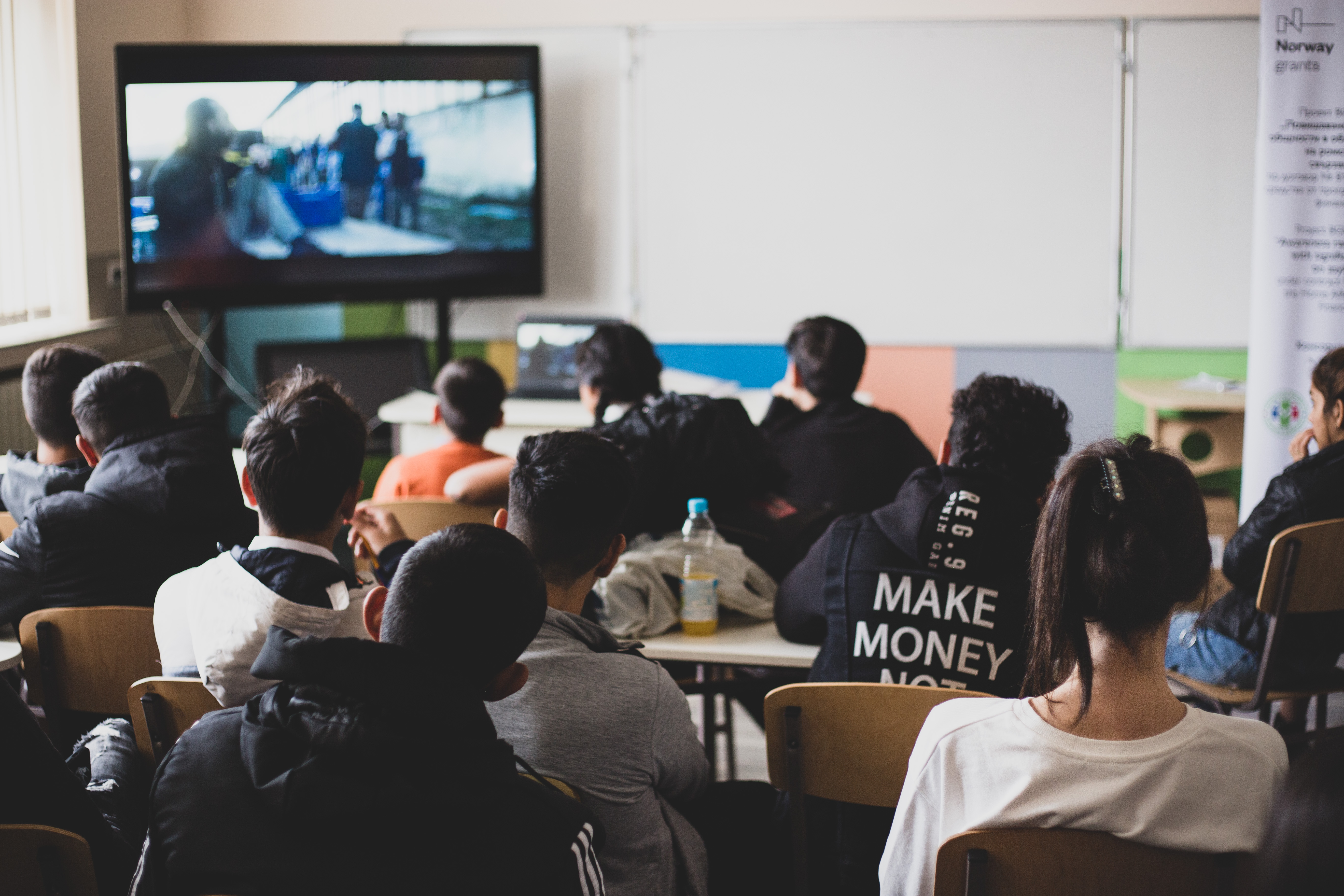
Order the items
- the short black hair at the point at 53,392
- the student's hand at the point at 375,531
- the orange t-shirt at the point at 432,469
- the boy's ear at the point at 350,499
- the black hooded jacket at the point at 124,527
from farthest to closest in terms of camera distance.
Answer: the orange t-shirt at the point at 432,469 < the short black hair at the point at 53,392 < the student's hand at the point at 375,531 < the black hooded jacket at the point at 124,527 < the boy's ear at the point at 350,499

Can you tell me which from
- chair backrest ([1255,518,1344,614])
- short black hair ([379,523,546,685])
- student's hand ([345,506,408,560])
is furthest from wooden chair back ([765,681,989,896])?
chair backrest ([1255,518,1344,614])

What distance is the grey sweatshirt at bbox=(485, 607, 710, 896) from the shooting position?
4.65ft

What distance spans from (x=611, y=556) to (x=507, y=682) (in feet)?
1.61

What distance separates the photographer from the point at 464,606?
1.18 m

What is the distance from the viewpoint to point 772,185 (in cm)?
495

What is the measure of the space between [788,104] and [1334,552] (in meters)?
3.12

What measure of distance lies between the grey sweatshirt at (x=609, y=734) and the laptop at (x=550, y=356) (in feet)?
10.4

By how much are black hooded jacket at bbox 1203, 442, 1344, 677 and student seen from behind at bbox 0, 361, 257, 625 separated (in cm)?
216

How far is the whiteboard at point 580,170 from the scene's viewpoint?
4957 millimetres

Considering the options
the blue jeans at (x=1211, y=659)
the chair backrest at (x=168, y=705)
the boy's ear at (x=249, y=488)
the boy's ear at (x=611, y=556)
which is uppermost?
the boy's ear at (x=249, y=488)

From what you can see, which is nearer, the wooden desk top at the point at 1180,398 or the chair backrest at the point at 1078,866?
the chair backrest at the point at 1078,866

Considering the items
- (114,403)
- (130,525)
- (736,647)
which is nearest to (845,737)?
(736,647)

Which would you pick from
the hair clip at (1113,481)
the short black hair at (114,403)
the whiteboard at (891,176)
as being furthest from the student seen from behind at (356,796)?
the whiteboard at (891,176)

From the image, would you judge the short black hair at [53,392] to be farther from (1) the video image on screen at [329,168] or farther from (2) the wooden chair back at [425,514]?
(1) the video image on screen at [329,168]
